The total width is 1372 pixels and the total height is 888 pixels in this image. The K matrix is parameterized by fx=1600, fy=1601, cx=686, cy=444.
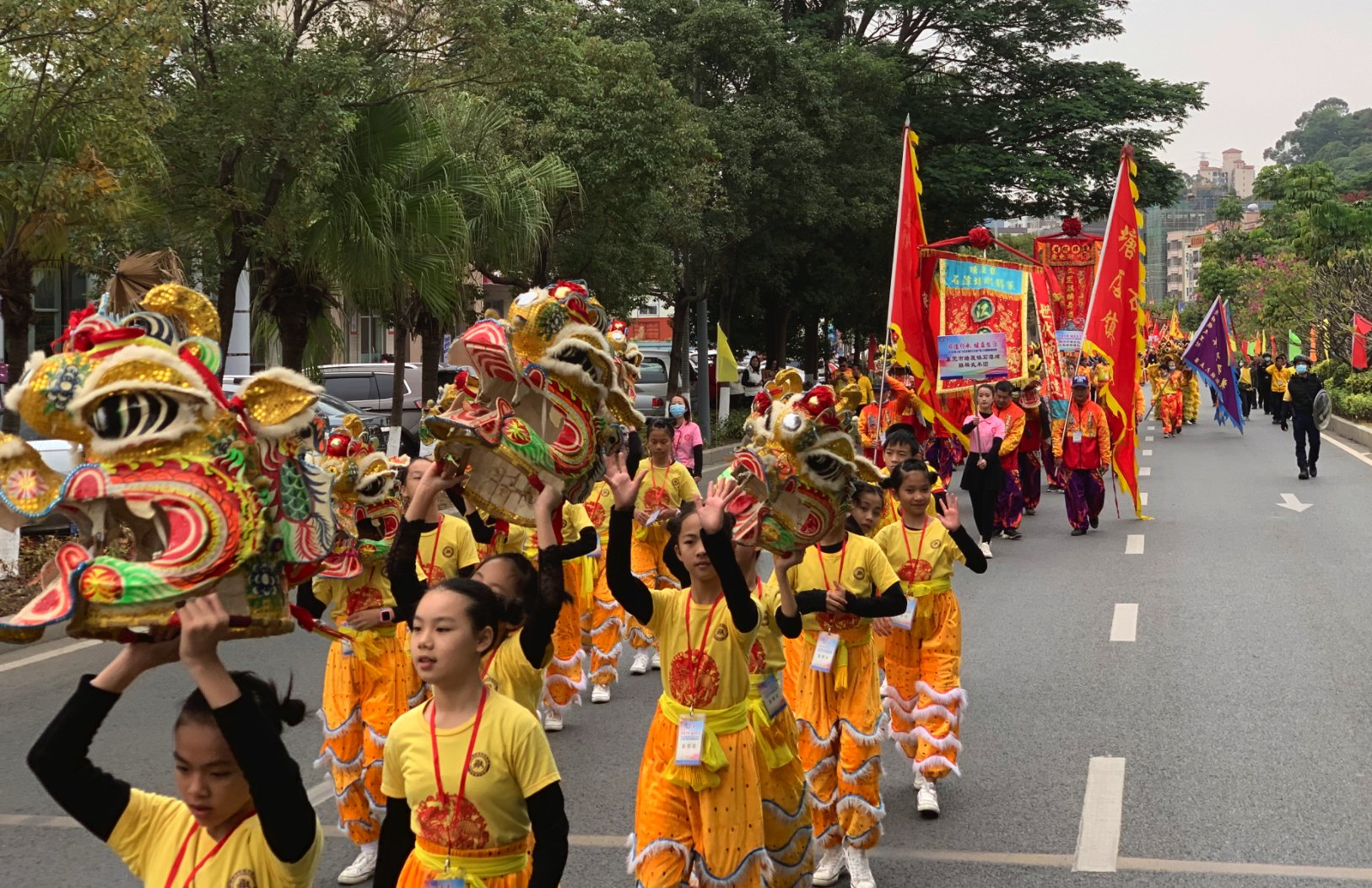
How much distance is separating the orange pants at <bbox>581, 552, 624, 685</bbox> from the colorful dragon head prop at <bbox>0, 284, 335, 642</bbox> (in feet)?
22.1

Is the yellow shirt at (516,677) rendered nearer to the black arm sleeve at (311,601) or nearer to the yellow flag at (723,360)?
the black arm sleeve at (311,601)

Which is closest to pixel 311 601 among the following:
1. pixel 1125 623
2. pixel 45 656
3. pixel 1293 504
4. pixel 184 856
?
pixel 184 856

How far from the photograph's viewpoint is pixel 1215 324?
33.1 meters

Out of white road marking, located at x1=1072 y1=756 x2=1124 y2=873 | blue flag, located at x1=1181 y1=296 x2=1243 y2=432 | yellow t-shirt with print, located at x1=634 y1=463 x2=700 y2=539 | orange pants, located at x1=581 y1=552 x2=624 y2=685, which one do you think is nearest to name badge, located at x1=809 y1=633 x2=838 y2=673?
white road marking, located at x1=1072 y1=756 x2=1124 y2=873

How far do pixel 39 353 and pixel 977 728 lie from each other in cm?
685

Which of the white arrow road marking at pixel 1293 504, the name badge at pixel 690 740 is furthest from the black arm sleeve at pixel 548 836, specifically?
the white arrow road marking at pixel 1293 504

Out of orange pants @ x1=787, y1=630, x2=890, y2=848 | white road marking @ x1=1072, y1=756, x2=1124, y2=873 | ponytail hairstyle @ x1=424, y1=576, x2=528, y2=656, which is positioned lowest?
white road marking @ x1=1072, y1=756, x2=1124, y2=873

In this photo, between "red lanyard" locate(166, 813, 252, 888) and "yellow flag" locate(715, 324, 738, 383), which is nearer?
"red lanyard" locate(166, 813, 252, 888)

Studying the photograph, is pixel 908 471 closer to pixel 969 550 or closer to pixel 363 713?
pixel 969 550

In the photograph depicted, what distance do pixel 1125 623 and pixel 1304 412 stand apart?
12.5 metres

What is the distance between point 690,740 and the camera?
5.07 m

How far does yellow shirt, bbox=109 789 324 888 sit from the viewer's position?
3277mm

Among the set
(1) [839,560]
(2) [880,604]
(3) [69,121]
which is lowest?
(2) [880,604]

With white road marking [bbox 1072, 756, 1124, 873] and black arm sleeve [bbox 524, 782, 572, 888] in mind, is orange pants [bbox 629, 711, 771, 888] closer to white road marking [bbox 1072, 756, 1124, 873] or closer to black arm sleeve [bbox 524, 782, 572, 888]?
black arm sleeve [bbox 524, 782, 572, 888]
